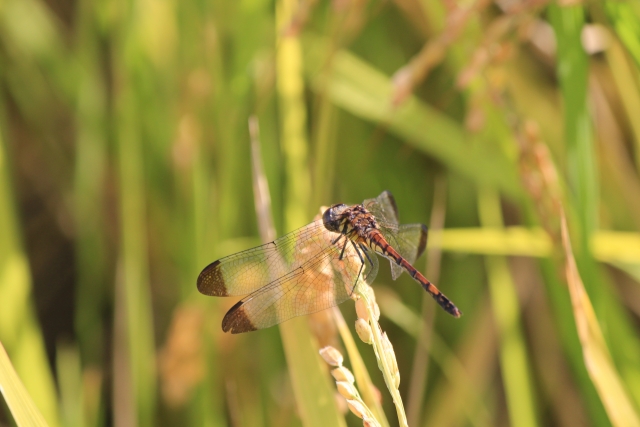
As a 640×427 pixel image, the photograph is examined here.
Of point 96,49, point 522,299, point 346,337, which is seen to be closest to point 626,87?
point 522,299

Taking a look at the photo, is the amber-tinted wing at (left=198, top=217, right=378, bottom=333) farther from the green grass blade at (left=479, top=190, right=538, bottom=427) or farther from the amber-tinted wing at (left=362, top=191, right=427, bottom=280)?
the green grass blade at (left=479, top=190, right=538, bottom=427)

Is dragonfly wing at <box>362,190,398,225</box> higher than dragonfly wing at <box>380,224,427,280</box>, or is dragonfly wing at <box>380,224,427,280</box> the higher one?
dragonfly wing at <box>362,190,398,225</box>

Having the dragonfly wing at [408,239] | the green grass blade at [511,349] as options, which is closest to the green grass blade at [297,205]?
the dragonfly wing at [408,239]

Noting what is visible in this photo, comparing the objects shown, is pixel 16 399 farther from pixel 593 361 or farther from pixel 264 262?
pixel 593 361

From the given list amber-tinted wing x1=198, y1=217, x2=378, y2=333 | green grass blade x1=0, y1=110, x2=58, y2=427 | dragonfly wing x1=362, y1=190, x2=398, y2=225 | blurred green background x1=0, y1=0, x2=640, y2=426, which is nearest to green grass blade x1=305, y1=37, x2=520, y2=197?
blurred green background x1=0, y1=0, x2=640, y2=426

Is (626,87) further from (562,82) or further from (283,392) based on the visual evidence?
(283,392)

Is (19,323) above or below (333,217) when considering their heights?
above

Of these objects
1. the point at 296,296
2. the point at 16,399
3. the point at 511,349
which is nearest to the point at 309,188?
the point at 296,296

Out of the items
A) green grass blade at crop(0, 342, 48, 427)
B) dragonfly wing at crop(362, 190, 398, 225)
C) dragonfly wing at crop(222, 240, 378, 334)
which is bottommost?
green grass blade at crop(0, 342, 48, 427)
